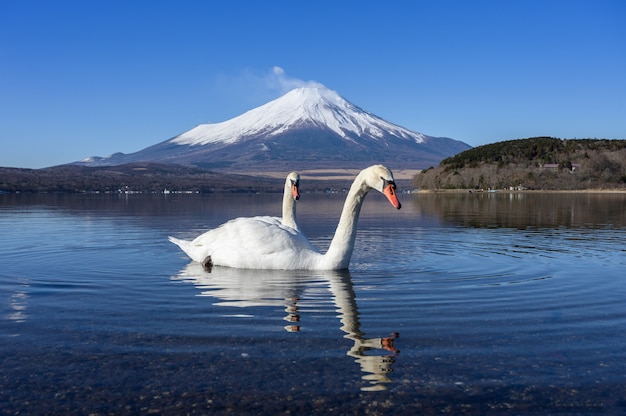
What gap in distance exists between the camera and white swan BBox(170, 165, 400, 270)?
528 inches

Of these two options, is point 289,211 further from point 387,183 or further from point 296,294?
point 296,294

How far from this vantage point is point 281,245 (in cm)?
1388

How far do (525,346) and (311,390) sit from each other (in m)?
2.96

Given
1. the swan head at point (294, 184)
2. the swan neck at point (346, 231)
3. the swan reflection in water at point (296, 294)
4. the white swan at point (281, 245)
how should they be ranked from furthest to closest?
the swan head at point (294, 184), the white swan at point (281, 245), the swan neck at point (346, 231), the swan reflection in water at point (296, 294)

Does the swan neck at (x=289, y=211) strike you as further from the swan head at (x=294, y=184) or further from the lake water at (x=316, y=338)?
the lake water at (x=316, y=338)

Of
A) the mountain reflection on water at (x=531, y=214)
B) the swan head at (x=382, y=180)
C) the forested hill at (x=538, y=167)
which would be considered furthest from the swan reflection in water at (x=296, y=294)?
the forested hill at (x=538, y=167)

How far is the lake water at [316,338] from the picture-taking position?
5.99 meters

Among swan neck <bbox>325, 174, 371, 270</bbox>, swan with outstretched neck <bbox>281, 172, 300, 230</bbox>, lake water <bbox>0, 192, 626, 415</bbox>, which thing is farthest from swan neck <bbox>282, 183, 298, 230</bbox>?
swan neck <bbox>325, 174, 371, 270</bbox>

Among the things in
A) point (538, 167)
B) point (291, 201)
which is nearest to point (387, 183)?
point (291, 201)

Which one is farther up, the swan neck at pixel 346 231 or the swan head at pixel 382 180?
the swan head at pixel 382 180

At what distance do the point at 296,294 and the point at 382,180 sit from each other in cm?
265

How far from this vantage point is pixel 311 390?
6.17 meters

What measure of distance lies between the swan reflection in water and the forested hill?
114824 mm

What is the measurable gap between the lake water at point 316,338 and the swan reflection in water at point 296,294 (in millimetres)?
36
